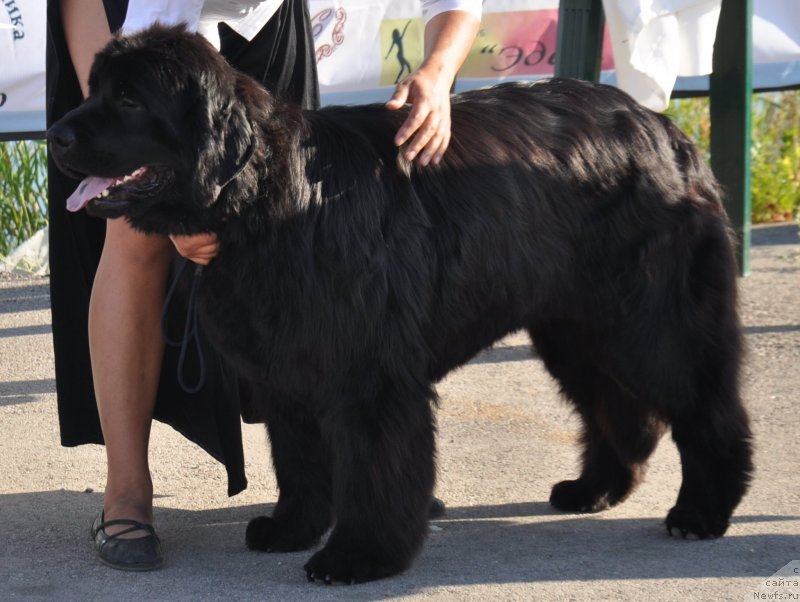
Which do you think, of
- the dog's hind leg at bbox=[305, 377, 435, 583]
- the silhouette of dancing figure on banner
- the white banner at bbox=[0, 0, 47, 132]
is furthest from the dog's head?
the silhouette of dancing figure on banner

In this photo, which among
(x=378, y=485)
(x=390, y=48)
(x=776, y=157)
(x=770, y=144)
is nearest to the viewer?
(x=378, y=485)

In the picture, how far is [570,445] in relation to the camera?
4355mm

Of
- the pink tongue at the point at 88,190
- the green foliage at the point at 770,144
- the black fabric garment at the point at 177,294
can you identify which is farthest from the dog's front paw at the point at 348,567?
the green foliage at the point at 770,144

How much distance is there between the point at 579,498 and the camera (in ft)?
12.2

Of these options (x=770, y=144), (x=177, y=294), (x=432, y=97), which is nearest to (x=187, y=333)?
(x=177, y=294)

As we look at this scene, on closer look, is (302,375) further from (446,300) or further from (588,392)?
(588,392)

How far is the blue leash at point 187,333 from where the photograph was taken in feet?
10.8

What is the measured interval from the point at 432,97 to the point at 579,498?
1.34 metres

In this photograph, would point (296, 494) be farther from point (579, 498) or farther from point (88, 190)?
point (88, 190)

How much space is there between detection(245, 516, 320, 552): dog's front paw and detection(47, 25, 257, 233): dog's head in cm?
98

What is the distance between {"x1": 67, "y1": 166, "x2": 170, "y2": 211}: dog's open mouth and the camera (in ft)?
9.66

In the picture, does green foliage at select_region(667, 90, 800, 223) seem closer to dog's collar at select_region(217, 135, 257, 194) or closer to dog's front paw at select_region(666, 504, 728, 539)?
dog's front paw at select_region(666, 504, 728, 539)

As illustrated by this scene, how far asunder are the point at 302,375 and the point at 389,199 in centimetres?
50

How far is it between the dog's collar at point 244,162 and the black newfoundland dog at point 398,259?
0.01 metres
